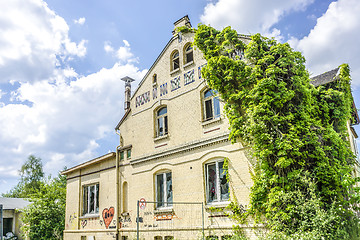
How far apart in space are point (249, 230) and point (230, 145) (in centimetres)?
334

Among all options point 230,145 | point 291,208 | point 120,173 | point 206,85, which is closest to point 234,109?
point 230,145

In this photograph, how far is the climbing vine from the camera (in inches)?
422

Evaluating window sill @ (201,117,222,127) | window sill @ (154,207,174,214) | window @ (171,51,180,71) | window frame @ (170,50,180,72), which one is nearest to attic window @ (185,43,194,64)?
window frame @ (170,50,180,72)

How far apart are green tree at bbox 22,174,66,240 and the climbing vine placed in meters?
16.8

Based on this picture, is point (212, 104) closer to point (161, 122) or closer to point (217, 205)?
point (161, 122)

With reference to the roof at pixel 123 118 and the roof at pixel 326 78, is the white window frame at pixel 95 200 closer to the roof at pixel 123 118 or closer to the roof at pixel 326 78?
the roof at pixel 123 118

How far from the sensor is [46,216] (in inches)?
942

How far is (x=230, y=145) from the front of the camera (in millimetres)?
13188

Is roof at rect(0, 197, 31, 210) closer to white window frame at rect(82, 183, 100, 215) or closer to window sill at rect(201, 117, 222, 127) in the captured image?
white window frame at rect(82, 183, 100, 215)

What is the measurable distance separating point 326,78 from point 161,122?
817 cm

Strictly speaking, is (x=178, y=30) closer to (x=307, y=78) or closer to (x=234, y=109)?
(x=234, y=109)

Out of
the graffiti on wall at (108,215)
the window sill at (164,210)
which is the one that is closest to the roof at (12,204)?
the graffiti on wall at (108,215)

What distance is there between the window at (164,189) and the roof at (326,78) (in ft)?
25.9

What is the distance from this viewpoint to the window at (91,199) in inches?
780
